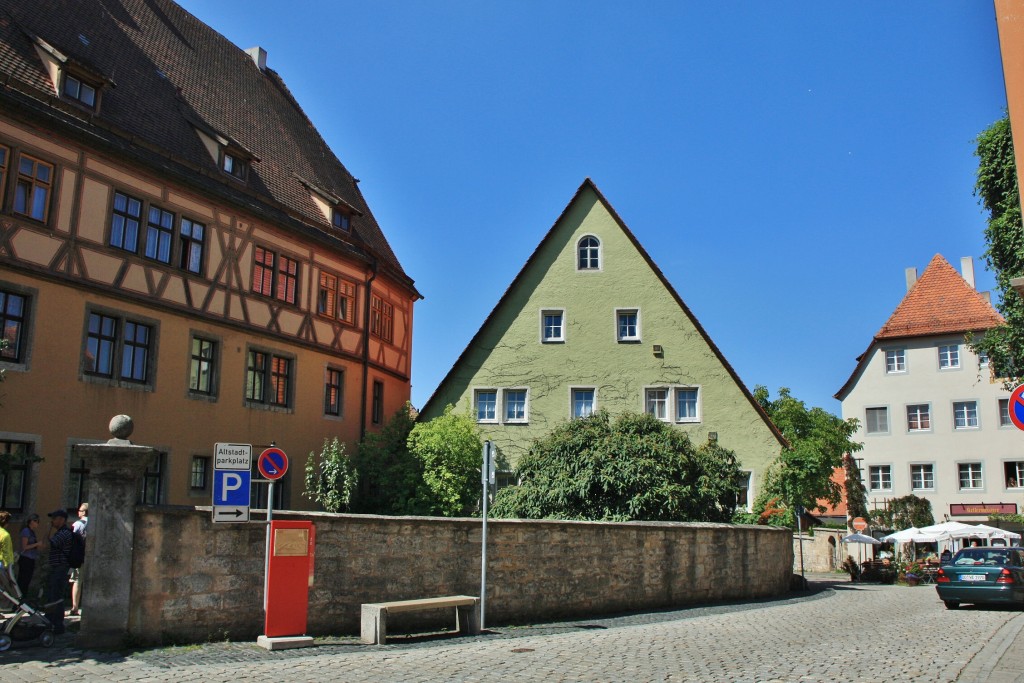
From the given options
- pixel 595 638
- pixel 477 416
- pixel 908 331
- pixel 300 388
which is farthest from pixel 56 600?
pixel 908 331

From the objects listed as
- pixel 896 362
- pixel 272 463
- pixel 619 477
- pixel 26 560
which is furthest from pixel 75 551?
pixel 896 362

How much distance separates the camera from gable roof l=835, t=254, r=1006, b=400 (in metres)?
44.2

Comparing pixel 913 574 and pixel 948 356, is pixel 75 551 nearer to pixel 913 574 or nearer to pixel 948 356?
pixel 913 574

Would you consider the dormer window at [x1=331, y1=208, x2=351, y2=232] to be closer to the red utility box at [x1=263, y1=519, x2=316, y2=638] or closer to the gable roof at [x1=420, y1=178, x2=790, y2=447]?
the gable roof at [x1=420, y1=178, x2=790, y2=447]

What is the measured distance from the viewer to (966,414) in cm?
4347

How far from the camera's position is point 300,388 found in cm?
2408

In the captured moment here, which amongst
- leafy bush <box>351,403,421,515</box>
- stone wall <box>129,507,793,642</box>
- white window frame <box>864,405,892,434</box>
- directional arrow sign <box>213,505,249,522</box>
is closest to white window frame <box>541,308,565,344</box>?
leafy bush <box>351,403,421,515</box>

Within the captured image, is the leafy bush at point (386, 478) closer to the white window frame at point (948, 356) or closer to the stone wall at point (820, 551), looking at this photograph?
the stone wall at point (820, 551)

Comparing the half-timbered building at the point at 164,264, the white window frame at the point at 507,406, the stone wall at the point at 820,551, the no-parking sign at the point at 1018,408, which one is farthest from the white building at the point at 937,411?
the no-parking sign at the point at 1018,408

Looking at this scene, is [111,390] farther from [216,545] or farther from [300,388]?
[216,545]

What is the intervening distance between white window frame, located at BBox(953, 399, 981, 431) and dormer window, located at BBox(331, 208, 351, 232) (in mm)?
30950

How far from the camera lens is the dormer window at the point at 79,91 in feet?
59.5

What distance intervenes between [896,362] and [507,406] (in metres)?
24.7

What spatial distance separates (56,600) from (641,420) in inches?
619
